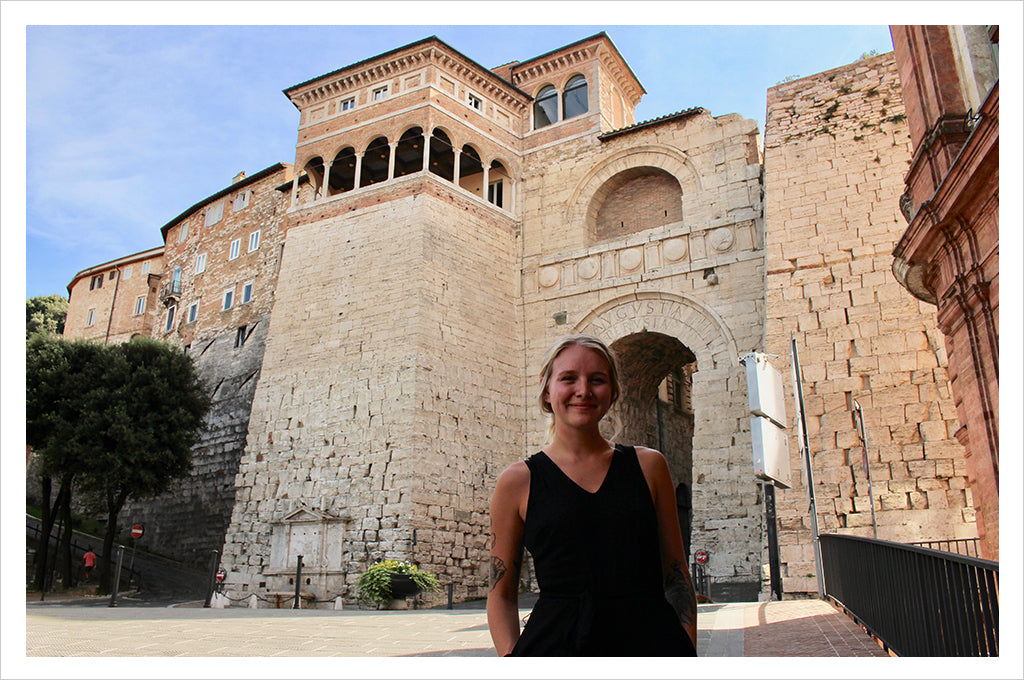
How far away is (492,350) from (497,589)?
15668mm

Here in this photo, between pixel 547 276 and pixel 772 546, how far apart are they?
895 centimetres

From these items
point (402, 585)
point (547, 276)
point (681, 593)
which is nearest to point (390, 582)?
point (402, 585)

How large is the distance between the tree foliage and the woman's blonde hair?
746 inches

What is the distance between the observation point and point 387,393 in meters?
16.0

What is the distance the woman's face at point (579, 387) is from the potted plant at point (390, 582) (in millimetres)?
Result: 12632

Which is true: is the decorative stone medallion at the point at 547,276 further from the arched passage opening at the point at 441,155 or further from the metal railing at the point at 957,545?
the metal railing at the point at 957,545

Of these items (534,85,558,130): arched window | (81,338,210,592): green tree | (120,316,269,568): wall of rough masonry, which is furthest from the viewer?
(120,316,269,568): wall of rough masonry

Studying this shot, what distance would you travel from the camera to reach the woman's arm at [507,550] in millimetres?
2035

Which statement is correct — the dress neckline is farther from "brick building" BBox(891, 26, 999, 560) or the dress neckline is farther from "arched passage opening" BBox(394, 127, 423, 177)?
"arched passage opening" BBox(394, 127, 423, 177)

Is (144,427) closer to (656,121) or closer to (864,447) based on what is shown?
(656,121)

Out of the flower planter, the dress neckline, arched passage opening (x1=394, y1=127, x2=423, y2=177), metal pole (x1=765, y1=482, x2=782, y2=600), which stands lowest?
the flower planter

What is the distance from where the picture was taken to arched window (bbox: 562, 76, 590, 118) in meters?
20.5

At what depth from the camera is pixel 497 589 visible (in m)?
2.06

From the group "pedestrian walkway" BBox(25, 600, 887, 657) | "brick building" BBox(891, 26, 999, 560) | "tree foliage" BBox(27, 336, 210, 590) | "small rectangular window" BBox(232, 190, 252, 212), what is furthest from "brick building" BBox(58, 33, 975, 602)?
Answer: "small rectangular window" BBox(232, 190, 252, 212)
